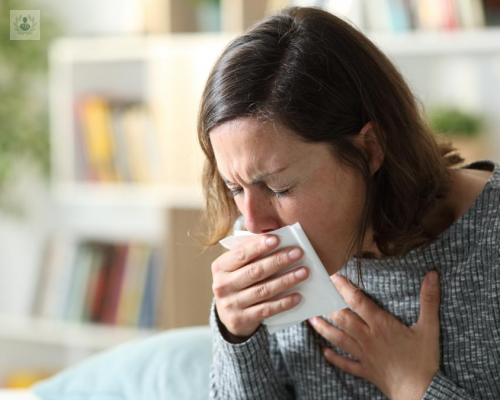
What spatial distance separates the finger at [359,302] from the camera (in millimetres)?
1357

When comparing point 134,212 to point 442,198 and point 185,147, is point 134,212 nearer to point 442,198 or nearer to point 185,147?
point 185,147

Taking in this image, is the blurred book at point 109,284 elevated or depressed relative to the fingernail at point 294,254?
depressed

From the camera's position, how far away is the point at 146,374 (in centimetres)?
160

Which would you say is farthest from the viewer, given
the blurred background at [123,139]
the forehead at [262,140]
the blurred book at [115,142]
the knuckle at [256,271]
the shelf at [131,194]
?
the blurred book at [115,142]

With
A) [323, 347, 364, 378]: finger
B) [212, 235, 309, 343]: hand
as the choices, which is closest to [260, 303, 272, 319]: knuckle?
[212, 235, 309, 343]: hand

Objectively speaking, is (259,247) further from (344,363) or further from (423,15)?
(423,15)

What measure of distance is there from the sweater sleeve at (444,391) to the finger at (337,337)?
14cm

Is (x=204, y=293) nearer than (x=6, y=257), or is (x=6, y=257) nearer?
(x=204, y=293)

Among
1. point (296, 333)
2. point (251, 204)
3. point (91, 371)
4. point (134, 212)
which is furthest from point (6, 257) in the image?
point (251, 204)

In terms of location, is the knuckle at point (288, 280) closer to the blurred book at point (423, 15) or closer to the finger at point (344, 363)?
the finger at point (344, 363)

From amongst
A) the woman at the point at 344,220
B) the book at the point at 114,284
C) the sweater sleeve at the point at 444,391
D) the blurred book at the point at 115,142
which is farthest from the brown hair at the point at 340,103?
the book at the point at 114,284

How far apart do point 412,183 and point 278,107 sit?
26cm

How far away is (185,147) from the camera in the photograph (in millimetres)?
2768

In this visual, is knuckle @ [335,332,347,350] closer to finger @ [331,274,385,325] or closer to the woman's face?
finger @ [331,274,385,325]
